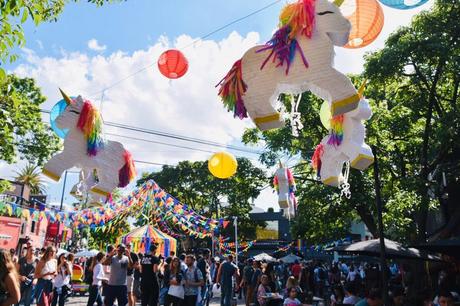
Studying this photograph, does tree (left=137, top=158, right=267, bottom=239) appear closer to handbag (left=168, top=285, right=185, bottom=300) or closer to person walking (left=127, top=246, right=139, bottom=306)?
person walking (left=127, top=246, right=139, bottom=306)

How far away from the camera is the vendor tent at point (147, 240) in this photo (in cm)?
Result: 1539

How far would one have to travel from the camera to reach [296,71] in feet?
12.2

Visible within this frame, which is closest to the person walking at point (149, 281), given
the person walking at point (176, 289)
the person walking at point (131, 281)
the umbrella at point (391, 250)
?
the person walking at point (131, 281)

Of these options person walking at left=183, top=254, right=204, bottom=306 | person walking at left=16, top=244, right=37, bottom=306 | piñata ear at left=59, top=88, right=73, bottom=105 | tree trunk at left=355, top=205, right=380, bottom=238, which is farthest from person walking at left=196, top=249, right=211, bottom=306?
piñata ear at left=59, top=88, right=73, bottom=105

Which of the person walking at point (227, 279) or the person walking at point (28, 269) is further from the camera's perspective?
the person walking at point (227, 279)

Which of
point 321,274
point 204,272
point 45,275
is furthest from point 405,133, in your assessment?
point 45,275

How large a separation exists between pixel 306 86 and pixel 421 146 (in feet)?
33.4

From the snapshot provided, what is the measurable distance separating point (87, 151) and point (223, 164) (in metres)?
3.42

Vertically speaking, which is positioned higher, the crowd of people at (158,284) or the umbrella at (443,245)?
the umbrella at (443,245)

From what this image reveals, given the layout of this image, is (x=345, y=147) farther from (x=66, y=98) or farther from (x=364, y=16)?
(x=66, y=98)

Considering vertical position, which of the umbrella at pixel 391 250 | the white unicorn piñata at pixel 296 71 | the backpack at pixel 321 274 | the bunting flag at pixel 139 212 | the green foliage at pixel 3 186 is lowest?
the backpack at pixel 321 274

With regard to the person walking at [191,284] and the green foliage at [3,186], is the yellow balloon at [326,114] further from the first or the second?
the green foliage at [3,186]

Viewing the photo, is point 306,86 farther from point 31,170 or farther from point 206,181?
point 31,170

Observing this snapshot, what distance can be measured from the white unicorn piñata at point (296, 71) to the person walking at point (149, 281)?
517 cm
